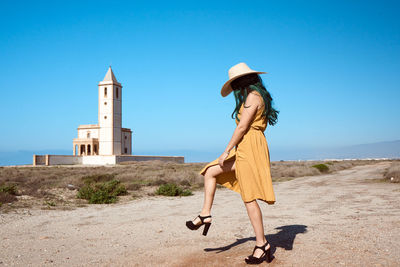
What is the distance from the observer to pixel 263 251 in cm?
386

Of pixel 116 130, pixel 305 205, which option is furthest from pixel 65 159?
pixel 305 205

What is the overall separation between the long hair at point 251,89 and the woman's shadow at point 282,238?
66.6 inches

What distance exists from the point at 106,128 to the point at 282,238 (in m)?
61.6

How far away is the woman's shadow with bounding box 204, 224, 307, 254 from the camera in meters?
4.73

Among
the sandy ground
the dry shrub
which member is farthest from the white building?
the sandy ground

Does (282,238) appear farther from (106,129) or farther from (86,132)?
(86,132)

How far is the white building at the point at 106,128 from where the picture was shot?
63531mm

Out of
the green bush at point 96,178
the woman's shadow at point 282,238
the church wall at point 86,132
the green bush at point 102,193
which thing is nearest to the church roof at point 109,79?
the church wall at point 86,132

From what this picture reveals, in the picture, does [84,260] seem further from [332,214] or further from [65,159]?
[65,159]

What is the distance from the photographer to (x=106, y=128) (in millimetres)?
64125

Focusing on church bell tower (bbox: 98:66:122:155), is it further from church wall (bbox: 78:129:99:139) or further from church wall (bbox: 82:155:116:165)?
church wall (bbox: 82:155:116:165)

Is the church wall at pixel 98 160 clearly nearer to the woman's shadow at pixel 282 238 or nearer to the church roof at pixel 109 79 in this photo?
the church roof at pixel 109 79

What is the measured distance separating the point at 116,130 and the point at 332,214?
196ft

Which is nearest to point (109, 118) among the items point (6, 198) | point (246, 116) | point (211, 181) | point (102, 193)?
point (102, 193)
